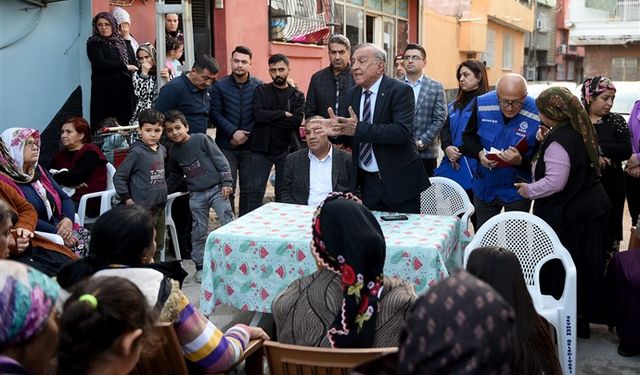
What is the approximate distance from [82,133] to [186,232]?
137 centimetres

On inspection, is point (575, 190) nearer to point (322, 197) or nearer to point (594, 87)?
point (594, 87)

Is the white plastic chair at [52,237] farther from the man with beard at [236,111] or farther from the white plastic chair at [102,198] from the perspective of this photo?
the man with beard at [236,111]

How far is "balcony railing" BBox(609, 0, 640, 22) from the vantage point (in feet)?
82.1

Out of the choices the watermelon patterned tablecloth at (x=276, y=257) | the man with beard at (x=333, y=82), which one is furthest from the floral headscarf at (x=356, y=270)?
the man with beard at (x=333, y=82)

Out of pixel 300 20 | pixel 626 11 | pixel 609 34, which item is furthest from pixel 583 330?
pixel 626 11

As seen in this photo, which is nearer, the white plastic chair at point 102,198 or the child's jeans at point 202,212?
the white plastic chair at point 102,198

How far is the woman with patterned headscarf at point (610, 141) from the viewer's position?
523cm

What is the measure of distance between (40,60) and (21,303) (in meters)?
5.26

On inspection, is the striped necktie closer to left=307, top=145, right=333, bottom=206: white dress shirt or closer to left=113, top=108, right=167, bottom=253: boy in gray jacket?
left=307, top=145, right=333, bottom=206: white dress shirt

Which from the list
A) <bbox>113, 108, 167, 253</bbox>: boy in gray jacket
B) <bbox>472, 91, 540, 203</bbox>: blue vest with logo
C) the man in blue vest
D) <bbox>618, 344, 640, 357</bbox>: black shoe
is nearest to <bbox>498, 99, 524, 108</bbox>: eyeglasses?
the man in blue vest

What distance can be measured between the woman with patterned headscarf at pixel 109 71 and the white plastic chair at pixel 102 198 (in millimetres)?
1344

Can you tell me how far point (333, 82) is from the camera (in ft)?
20.8

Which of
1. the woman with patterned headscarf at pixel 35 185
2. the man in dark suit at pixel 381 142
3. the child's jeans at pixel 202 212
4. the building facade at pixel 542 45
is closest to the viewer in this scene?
the woman with patterned headscarf at pixel 35 185

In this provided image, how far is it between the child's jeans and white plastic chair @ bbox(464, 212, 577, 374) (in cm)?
239
